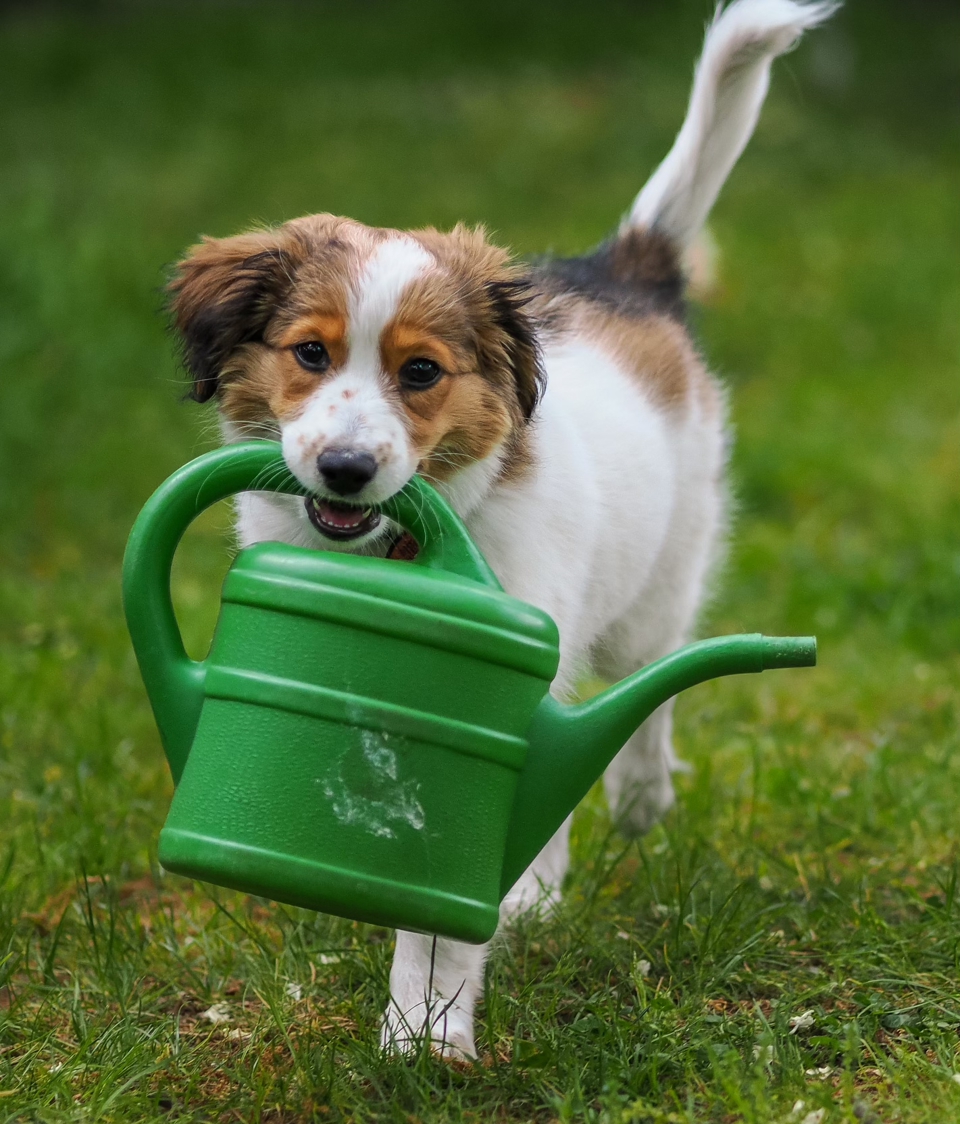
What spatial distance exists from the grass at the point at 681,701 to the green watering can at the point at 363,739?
48cm

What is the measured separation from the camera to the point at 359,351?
2.73 metres

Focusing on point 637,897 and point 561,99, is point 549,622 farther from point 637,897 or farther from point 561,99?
point 561,99

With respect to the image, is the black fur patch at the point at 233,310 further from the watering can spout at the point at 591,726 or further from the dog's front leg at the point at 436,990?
the dog's front leg at the point at 436,990

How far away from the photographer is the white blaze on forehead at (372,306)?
272cm

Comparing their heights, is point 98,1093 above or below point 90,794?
above

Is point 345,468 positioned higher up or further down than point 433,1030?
higher up

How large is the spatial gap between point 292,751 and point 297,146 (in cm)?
1117

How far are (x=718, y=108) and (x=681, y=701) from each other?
1.94 metres

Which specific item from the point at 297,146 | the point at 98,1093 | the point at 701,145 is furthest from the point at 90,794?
the point at 297,146

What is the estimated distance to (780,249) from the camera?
10.9 m

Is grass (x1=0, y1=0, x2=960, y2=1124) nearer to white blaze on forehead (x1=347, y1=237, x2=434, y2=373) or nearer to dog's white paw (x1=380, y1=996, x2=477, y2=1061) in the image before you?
dog's white paw (x1=380, y1=996, x2=477, y2=1061)

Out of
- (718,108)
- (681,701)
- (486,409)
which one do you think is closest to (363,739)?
(486,409)

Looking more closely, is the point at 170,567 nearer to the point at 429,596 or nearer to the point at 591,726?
the point at 429,596

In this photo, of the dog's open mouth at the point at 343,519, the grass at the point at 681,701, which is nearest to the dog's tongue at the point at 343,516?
the dog's open mouth at the point at 343,519
